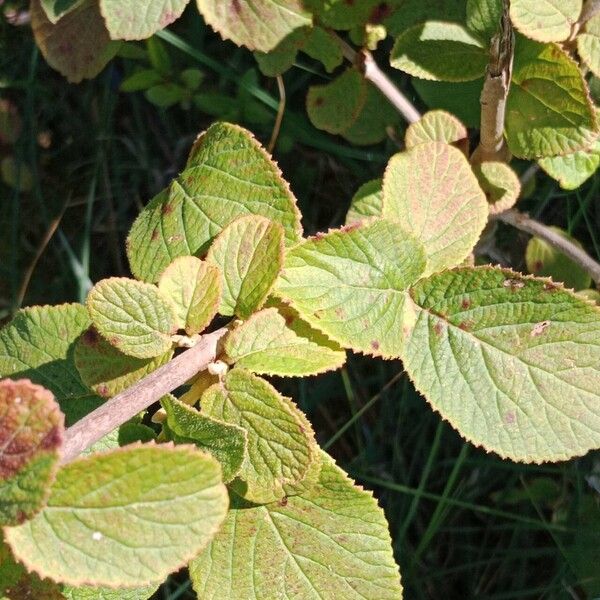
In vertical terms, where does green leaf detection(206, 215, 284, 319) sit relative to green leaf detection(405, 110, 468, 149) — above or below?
above

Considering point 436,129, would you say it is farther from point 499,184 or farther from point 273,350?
point 273,350

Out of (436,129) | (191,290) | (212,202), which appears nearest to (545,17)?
(436,129)

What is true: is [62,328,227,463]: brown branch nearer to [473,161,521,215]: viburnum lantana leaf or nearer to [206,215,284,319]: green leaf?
[206,215,284,319]: green leaf

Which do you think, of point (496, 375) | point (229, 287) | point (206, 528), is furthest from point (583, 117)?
point (206, 528)

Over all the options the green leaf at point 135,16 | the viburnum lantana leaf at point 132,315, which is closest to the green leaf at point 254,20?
the green leaf at point 135,16

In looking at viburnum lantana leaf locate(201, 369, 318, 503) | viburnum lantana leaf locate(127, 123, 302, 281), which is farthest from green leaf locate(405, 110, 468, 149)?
viburnum lantana leaf locate(201, 369, 318, 503)

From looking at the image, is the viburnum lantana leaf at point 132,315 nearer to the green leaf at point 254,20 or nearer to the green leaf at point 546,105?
the green leaf at point 254,20

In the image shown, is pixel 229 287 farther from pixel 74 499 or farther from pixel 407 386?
pixel 407 386
